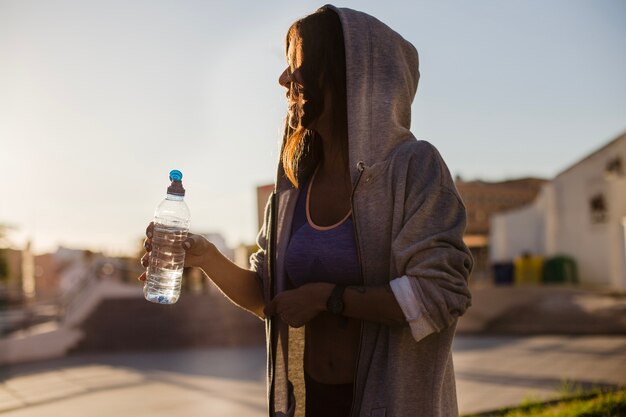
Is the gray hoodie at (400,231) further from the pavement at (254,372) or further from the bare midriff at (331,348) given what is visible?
the pavement at (254,372)

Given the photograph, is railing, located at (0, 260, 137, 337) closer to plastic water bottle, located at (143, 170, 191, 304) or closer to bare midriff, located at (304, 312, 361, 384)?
plastic water bottle, located at (143, 170, 191, 304)

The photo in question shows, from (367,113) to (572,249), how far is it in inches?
1137

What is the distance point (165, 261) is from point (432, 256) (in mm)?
909

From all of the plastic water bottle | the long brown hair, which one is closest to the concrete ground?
the plastic water bottle

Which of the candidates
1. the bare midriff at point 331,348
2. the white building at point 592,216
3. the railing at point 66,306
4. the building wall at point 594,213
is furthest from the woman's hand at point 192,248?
the building wall at point 594,213

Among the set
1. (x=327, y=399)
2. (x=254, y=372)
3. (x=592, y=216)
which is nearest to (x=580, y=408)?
(x=327, y=399)

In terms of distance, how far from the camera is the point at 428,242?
61.0 inches

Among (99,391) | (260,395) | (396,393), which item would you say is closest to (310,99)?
(396,393)

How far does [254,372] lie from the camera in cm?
959

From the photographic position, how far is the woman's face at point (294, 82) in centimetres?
182

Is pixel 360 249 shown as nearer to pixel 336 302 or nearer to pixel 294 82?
pixel 336 302

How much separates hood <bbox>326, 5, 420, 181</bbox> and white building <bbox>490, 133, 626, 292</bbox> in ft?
64.2

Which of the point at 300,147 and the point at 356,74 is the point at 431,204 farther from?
the point at 300,147

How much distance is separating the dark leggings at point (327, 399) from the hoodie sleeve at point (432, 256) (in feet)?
1.04
